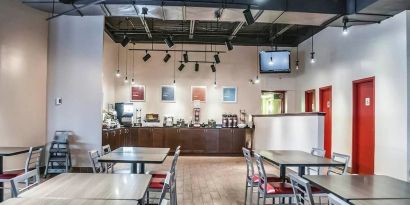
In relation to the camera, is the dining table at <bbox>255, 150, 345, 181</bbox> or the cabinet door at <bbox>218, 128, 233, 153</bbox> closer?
the dining table at <bbox>255, 150, 345, 181</bbox>

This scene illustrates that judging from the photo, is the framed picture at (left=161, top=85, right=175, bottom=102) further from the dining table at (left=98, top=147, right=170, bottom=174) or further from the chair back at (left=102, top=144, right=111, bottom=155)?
the dining table at (left=98, top=147, right=170, bottom=174)

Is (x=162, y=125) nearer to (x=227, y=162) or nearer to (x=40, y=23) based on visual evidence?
(x=227, y=162)

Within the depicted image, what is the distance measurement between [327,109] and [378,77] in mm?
2518

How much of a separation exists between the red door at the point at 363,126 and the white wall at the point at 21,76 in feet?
22.4

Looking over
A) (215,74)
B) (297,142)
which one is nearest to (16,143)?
(297,142)

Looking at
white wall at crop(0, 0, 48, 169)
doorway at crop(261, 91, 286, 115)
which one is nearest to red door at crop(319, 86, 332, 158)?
doorway at crop(261, 91, 286, 115)

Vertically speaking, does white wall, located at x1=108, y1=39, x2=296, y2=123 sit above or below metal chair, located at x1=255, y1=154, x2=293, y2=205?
above

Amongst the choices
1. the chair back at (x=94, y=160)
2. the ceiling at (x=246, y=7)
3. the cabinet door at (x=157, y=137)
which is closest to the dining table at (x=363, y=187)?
the chair back at (x=94, y=160)

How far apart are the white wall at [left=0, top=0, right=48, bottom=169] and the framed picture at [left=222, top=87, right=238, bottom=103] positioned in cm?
Answer: 586

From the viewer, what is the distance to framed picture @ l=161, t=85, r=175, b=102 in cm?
1147

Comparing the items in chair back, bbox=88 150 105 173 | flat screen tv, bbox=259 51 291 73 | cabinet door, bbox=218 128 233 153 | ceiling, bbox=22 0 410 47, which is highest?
ceiling, bbox=22 0 410 47

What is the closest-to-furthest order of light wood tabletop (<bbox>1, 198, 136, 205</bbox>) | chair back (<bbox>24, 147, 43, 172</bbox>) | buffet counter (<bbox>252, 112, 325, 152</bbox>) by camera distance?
light wood tabletop (<bbox>1, 198, 136, 205</bbox>)
chair back (<bbox>24, 147, 43, 172</bbox>)
buffet counter (<bbox>252, 112, 325, 152</bbox>)

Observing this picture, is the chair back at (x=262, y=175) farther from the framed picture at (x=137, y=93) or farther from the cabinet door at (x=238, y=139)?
the framed picture at (x=137, y=93)

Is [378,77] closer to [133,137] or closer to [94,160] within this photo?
[94,160]
